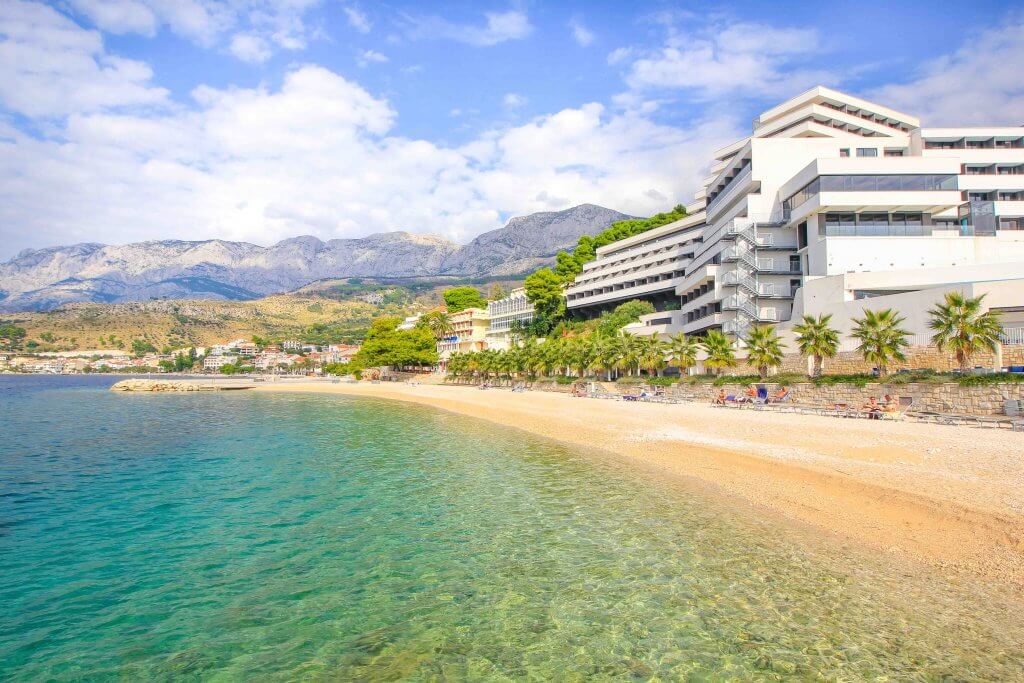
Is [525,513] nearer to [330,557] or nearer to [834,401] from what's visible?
[330,557]

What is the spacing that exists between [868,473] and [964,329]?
14.8m

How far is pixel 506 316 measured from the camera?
116 metres

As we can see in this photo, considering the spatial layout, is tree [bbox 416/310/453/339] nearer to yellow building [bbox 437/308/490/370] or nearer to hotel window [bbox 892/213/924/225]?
yellow building [bbox 437/308/490/370]

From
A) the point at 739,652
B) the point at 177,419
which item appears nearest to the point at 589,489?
the point at 739,652

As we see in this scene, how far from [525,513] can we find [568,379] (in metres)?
49.5

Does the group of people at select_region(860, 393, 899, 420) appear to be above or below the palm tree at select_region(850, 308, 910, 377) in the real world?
below

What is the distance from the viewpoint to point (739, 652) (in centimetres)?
708

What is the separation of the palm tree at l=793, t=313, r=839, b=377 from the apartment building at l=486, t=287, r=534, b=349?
71644 mm

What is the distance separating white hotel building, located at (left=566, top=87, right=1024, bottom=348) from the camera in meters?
35.8

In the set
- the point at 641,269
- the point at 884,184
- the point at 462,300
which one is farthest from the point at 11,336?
the point at 884,184

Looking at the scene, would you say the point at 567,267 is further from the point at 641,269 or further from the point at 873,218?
the point at 873,218

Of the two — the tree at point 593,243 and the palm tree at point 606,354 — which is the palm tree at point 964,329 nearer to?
the palm tree at point 606,354

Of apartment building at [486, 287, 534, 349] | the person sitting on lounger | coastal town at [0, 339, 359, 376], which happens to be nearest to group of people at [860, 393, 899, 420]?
the person sitting on lounger

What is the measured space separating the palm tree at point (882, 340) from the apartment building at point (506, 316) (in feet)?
249
